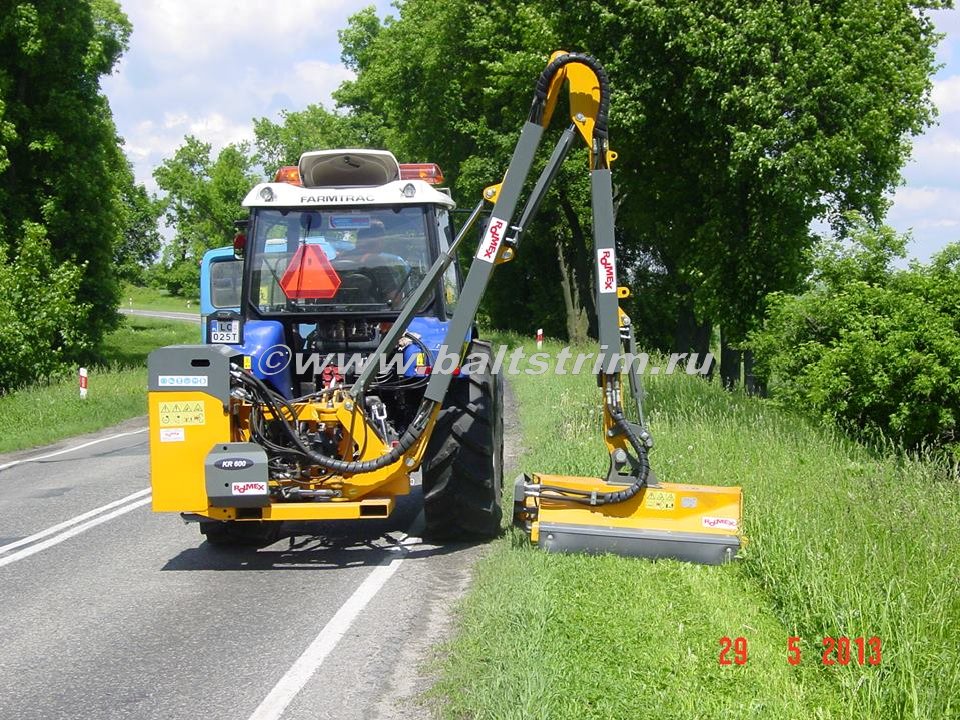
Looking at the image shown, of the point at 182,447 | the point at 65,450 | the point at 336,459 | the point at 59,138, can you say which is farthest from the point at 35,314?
the point at 336,459

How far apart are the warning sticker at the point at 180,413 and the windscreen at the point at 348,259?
63.0 inches

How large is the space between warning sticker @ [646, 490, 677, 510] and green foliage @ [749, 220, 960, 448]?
4.80 meters

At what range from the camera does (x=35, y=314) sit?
883 inches

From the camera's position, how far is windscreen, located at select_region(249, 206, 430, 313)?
8.21 metres

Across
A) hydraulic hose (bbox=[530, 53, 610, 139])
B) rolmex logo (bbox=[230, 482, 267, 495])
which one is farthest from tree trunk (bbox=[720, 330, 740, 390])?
rolmex logo (bbox=[230, 482, 267, 495])

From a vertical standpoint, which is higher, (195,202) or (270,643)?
(195,202)

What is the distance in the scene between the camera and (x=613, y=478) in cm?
675

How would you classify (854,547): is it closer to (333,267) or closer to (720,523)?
(720,523)

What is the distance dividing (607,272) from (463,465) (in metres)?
1.88

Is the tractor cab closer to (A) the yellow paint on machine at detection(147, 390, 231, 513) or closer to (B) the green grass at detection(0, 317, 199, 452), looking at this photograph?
(A) the yellow paint on machine at detection(147, 390, 231, 513)

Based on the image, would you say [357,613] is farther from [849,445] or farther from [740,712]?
[849,445]

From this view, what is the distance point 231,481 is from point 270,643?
1484 millimetres

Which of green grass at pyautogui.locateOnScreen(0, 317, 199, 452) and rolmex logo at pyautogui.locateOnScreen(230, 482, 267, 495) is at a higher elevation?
rolmex logo at pyautogui.locateOnScreen(230, 482, 267, 495)

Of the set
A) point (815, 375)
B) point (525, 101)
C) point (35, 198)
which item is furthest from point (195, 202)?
point (815, 375)
